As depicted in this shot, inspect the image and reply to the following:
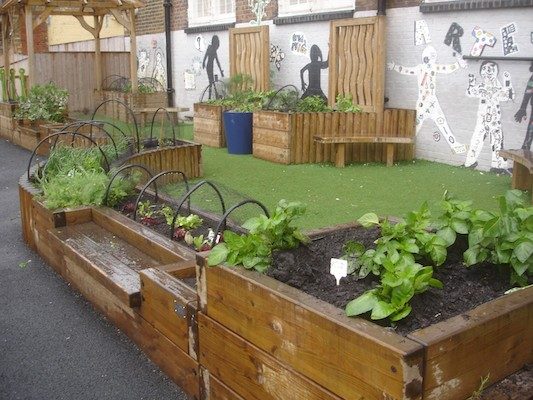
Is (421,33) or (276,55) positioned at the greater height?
(421,33)

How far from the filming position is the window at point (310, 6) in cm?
1049

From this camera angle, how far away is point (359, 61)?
9.71m

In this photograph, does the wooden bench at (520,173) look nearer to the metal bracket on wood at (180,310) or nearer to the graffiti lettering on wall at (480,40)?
the graffiti lettering on wall at (480,40)

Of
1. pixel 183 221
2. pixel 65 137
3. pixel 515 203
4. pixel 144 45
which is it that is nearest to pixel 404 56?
pixel 65 137

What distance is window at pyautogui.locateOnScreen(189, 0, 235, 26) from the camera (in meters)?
13.9

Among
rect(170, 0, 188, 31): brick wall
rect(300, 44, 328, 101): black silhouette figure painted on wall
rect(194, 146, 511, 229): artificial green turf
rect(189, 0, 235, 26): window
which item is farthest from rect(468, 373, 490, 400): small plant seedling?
rect(170, 0, 188, 31): brick wall

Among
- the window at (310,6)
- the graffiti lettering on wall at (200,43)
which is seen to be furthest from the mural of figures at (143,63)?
the window at (310,6)

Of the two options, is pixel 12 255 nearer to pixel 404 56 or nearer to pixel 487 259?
pixel 487 259

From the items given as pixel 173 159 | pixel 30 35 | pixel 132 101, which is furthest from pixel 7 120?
pixel 173 159

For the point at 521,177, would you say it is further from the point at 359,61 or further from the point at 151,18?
the point at 151,18

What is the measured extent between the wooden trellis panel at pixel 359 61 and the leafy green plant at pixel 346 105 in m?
0.07

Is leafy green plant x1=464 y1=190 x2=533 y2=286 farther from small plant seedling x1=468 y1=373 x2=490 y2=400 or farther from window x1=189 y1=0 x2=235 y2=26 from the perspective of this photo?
window x1=189 y1=0 x2=235 y2=26

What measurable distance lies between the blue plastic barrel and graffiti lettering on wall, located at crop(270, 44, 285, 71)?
1.95m

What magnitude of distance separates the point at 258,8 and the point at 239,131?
3254 mm
